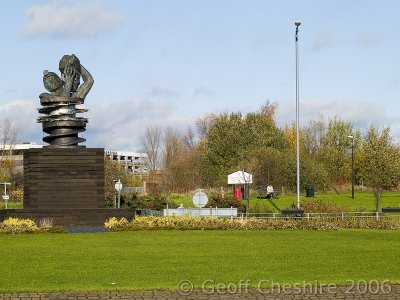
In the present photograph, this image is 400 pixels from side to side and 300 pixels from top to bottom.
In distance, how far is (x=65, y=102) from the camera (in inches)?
1634

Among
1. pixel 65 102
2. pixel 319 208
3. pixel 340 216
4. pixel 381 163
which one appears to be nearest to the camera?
pixel 65 102

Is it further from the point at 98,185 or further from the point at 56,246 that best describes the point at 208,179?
the point at 56,246

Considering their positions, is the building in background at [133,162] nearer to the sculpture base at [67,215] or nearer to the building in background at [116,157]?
the building in background at [116,157]

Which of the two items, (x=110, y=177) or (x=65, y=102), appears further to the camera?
(x=110, y=177)

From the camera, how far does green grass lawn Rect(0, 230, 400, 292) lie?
1722 cm

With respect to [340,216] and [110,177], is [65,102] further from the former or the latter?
[110,177]

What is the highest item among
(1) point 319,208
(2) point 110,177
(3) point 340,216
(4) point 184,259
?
(2) point 110,177

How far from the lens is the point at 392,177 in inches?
2346

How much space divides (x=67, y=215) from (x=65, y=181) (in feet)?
6.38

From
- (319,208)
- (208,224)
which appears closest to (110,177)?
(319,208)

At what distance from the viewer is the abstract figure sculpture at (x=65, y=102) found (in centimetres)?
4119

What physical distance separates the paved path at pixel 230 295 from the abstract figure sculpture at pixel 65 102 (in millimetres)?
26256

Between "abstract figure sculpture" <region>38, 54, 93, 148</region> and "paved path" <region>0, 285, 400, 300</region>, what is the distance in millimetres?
26256

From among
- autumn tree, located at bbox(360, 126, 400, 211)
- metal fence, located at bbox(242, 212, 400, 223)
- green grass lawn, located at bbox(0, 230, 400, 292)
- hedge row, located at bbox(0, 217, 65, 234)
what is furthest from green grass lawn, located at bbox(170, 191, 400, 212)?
green grass lawn, located at bbox(0, 230, 400, 292)
